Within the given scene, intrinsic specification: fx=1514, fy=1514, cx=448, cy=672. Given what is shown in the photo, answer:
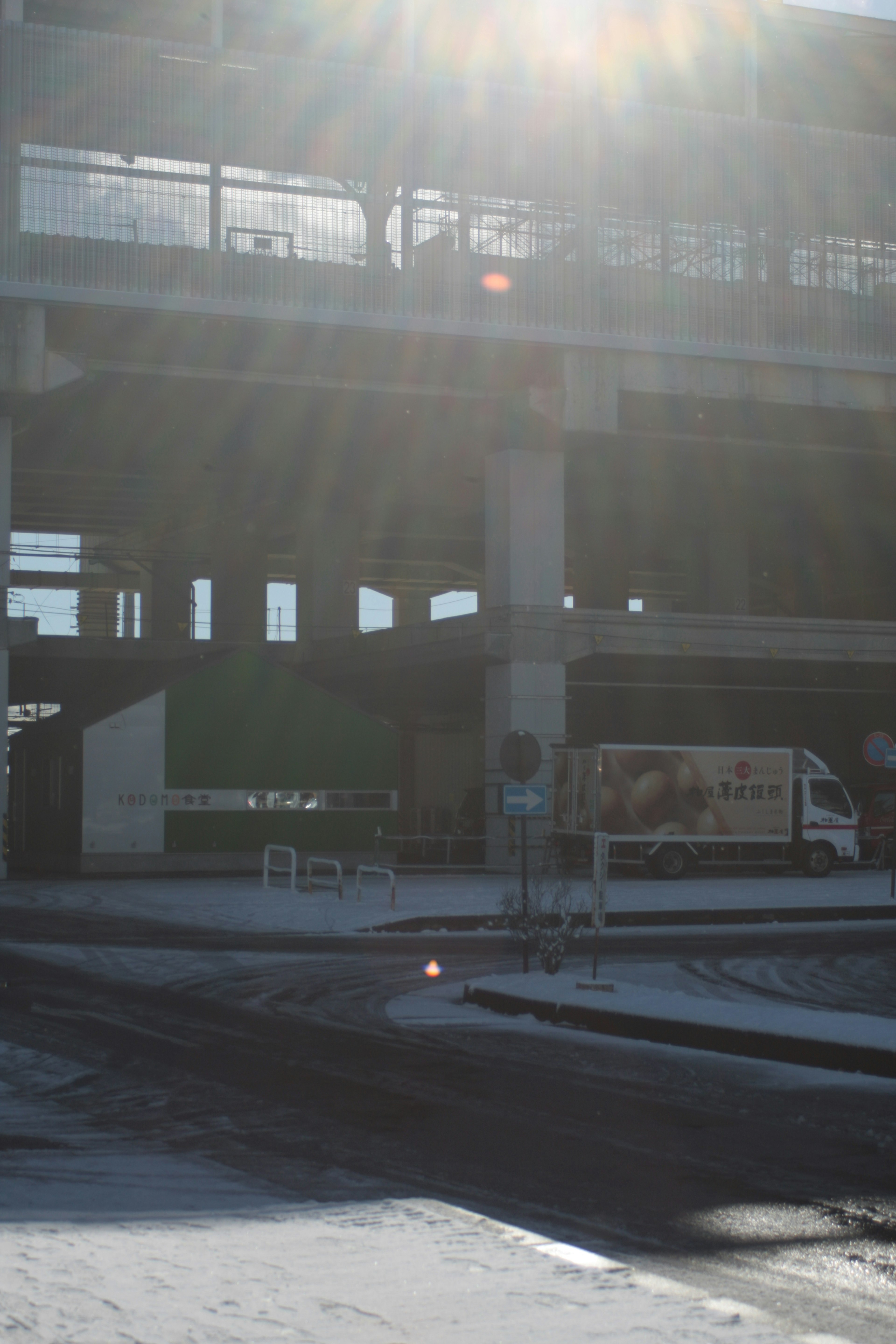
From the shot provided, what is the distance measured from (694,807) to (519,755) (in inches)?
760

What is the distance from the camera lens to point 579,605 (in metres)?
72.7

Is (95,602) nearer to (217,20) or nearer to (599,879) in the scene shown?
(217,20)

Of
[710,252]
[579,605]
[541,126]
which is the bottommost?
[579,605]

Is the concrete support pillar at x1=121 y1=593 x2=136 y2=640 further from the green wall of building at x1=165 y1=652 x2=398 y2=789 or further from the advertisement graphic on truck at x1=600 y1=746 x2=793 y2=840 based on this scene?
the advertisement graphic on truck at x1=600 y1=746 x2=793 y2=840

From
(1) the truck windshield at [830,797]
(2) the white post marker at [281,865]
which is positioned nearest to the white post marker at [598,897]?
(2) the white post marker at [281,865]

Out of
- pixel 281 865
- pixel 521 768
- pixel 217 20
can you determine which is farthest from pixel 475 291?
pixel 521 768

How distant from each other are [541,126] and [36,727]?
21107 mm

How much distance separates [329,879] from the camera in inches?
1351

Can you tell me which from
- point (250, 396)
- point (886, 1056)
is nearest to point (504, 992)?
point (886, 1056)

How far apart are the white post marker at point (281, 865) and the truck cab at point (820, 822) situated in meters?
12.3

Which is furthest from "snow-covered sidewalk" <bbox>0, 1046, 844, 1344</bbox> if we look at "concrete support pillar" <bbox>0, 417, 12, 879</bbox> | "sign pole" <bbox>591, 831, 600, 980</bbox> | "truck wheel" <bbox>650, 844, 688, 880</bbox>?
"concrete support pillar" <bbox>0, 417, 12, 879</bbox>

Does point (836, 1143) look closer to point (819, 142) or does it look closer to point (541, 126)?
point (541, 126)

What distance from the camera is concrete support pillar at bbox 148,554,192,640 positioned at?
210 feet

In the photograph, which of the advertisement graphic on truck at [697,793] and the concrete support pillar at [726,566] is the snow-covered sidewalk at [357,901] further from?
the concrete support pillar at [726,566]
